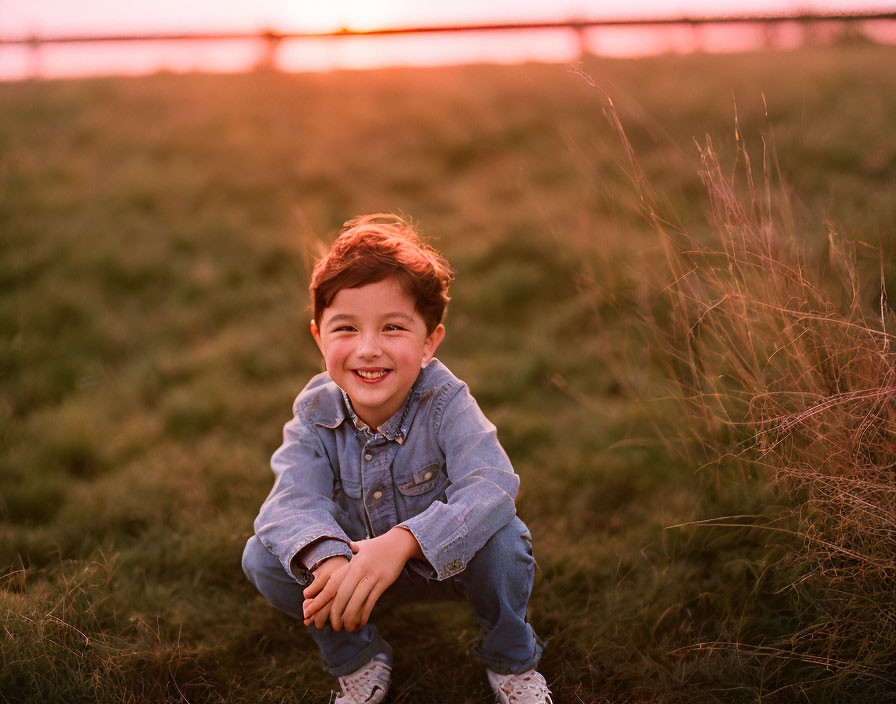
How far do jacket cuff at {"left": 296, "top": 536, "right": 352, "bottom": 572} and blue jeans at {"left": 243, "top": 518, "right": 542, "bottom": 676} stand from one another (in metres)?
0.12

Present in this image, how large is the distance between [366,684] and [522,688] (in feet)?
1.51

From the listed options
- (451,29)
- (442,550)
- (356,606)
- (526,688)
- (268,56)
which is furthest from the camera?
(268,56)

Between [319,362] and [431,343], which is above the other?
[431,343]

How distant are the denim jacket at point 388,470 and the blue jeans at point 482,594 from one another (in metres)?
0.09

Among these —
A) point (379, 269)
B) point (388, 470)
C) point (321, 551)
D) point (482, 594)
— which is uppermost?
point (379, 269)

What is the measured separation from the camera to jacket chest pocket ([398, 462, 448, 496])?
2109mm

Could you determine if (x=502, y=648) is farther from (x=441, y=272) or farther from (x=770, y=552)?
(x=441, y=272)

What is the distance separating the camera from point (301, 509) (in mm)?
1984

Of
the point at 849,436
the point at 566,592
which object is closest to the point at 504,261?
the point at 566,592

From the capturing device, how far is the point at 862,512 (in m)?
1.96

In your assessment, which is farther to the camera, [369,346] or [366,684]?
[366,684]

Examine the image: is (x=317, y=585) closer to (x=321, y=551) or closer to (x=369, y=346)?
(x=321, y=551)

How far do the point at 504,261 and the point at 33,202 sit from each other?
3.85 meters

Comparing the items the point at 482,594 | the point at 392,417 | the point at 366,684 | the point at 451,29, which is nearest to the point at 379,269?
the point at 392,417
